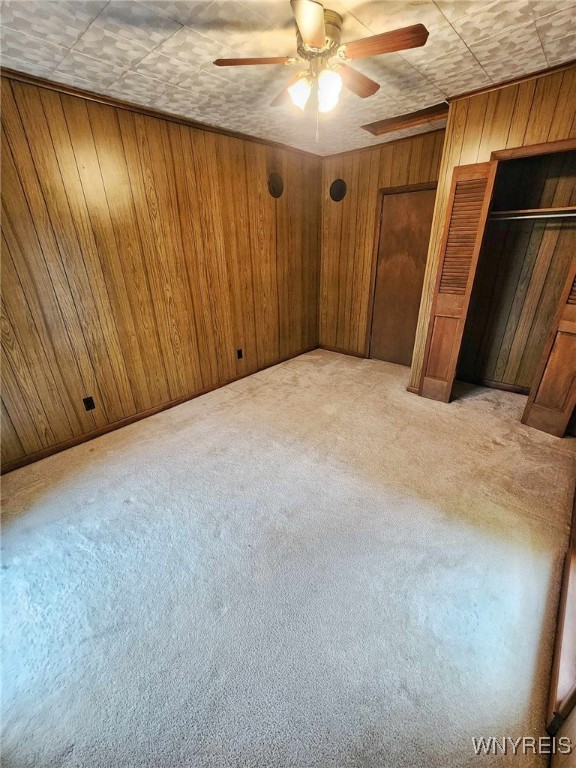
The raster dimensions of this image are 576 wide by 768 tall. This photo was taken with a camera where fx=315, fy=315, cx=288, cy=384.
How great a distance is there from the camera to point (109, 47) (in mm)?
1651

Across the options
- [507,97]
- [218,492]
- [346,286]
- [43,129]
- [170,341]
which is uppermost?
[507,97]

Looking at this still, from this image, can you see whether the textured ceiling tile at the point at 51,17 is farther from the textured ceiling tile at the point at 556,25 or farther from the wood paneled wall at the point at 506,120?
the wood paneled wall at the point at 506,120

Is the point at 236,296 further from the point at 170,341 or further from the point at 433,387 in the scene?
the point at 433,387

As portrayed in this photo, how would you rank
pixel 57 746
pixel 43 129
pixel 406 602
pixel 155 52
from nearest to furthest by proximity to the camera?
pixel 57 746 → pixel 406 602 → pixel 155 52 → pixel 43 129

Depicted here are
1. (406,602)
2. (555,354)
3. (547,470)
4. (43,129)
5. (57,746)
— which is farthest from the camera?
(555,354)

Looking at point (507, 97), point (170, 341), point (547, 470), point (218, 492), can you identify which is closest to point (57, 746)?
point (218, 492)

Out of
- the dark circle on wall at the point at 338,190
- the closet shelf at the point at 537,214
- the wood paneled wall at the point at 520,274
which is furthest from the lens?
the dark circle on wall at the point at 338,190

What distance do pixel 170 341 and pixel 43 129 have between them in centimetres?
163

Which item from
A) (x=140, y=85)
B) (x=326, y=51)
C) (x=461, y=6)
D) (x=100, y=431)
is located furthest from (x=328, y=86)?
(x=100, y=431)

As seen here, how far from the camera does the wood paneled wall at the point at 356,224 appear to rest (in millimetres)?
Result: 3311

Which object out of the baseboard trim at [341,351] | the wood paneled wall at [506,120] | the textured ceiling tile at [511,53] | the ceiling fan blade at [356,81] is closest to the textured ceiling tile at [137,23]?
the ceiling fan blade at [356,81]

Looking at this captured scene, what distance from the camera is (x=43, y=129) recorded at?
2.00 meters

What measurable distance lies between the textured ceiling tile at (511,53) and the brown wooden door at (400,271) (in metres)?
1.33
